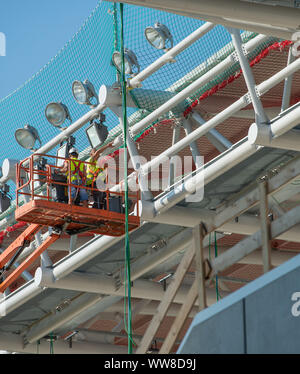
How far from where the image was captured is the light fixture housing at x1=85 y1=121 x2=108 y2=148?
24.1 metres

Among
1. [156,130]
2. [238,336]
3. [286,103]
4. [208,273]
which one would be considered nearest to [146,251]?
[156,130]

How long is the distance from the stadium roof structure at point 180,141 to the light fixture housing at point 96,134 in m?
0.45

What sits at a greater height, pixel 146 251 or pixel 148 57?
pixel 148 57

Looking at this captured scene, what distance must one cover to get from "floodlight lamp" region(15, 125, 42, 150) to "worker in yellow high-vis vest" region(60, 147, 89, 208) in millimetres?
1955

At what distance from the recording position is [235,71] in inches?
935

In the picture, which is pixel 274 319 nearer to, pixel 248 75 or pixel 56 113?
pixel 248 75

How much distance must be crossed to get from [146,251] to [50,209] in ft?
16.9

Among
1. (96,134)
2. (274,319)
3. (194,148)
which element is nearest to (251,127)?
(194,148)

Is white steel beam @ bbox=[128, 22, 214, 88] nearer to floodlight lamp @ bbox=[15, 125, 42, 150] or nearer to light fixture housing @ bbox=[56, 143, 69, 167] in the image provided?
light fixture housing @ bbox=[56, 143, 69, 167]

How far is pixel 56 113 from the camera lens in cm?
2527

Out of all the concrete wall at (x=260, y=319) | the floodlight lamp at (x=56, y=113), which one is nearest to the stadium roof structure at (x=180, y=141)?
the floodlight lamp at (x=56, y=113)
